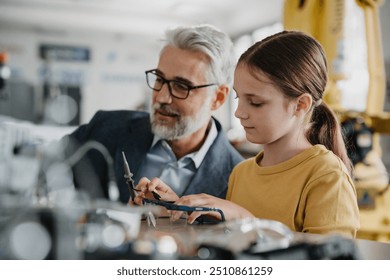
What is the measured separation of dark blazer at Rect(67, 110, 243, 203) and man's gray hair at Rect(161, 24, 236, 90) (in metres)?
0.11

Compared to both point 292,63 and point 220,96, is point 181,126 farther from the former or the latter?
point 292,63

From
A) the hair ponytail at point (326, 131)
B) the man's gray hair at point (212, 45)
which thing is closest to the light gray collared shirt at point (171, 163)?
the man's gray hair at point (212, 45)

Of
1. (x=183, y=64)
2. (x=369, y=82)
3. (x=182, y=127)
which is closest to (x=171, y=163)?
(x=182, y=127)

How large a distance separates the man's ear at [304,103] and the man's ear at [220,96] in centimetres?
21

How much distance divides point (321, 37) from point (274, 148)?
0.49 metres

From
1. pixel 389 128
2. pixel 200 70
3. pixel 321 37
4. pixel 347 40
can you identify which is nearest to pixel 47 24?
pixel 200 70

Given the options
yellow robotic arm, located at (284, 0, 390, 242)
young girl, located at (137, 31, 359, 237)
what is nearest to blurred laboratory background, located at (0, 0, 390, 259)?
yellow robotic arm, located at (284, 0, 390, 242)

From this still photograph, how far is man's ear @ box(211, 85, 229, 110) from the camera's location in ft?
3.47

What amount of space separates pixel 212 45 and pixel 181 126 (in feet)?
0.59

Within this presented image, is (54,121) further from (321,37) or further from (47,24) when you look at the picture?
(321,37)

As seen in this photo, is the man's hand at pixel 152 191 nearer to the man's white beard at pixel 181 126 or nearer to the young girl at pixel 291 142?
the young girl at pixel 291 142

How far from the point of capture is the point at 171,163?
3.48ft

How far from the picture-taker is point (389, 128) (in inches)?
55.7

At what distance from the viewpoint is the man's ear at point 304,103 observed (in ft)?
2.89
